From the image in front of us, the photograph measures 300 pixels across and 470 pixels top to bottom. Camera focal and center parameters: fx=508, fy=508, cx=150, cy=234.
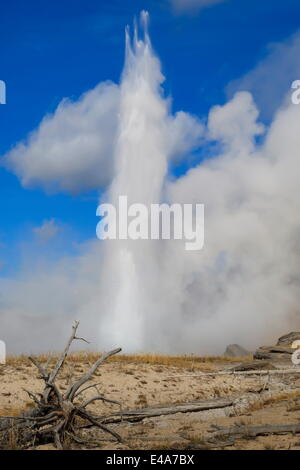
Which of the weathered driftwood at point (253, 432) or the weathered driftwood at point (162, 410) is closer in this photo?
the weathered driftwood at point (253, 432)

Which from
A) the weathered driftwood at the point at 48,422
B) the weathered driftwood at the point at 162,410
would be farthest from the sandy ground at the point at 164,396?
the weathered driftwood at the point at 48,422

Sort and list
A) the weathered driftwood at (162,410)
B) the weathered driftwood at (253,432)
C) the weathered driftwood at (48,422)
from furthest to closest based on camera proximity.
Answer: the weathered driftwood at (162,410) < the weathered driftwood at (253,432) < the weathered driftwood at (48,422)

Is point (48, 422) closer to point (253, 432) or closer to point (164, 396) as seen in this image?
point (253, 432)

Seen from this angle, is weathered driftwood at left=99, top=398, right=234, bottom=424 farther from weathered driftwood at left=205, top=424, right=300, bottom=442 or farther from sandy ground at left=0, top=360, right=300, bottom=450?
weathered driftwood at left=205, top=424, right=300, bottom=442

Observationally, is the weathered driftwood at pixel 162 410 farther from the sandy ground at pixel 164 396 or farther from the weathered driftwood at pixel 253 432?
the weathered driftwood at pixel 253 432

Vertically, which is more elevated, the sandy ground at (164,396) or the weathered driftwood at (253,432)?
the weathered driftwood at (253,432)

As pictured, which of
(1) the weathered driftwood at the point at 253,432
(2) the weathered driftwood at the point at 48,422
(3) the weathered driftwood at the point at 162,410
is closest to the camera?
(2) the weathered driftwood at the point at 48,422

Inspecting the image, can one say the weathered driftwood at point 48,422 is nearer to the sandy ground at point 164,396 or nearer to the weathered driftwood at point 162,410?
the sandy ground at point 164,396

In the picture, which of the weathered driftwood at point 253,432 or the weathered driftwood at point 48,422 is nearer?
the weathered driftwood at point 48,422

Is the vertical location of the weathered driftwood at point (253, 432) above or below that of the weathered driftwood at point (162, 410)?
above

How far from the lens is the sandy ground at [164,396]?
1424cm

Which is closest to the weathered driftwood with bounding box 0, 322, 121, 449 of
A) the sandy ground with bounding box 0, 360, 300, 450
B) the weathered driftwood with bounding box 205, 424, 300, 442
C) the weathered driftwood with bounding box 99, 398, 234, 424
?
the sandy ground with bounding box 0, 360, 300, 450

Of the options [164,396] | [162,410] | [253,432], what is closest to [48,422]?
[253,432]
